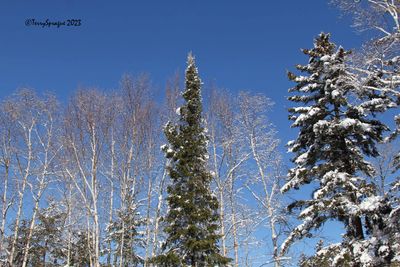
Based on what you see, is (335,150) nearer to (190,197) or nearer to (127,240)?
(190,197)

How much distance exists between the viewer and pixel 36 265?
107ft

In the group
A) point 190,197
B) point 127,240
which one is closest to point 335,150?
point 190,197

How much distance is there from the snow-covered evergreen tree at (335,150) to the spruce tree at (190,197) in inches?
194

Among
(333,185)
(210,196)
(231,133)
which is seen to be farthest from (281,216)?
(333,185)

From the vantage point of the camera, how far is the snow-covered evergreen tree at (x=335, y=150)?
38.1 ft

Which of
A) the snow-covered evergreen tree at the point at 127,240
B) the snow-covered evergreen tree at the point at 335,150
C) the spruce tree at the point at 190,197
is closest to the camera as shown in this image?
the snow-covered evergreen tree at the point at 335,150

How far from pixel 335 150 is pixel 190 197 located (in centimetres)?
710

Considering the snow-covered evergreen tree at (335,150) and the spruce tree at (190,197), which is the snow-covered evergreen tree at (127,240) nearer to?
the spruce tree at (190,197)

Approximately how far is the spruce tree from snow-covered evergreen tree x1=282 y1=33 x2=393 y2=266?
4.92m

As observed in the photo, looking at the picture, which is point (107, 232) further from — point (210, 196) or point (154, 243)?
point (210, 196)

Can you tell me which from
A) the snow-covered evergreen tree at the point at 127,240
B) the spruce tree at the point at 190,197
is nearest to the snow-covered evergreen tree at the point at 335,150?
the spruce tree at the point at 190,197

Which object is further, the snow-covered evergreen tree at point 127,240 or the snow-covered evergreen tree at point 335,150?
the snow-covered evergreen tree at point 127,240

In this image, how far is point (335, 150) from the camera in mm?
13312

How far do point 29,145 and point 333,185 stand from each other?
19.2 metres
